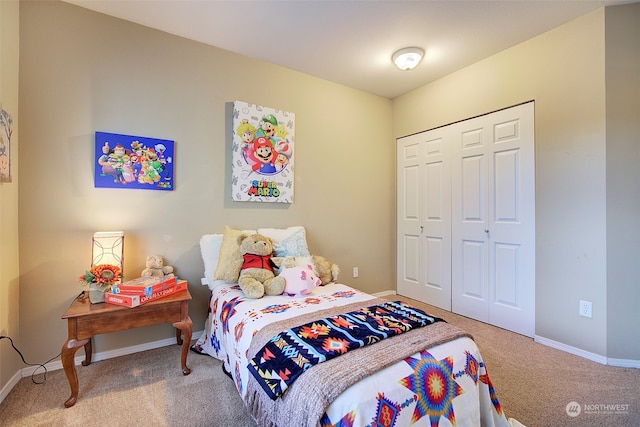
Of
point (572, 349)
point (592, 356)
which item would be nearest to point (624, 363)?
point (592, 356)

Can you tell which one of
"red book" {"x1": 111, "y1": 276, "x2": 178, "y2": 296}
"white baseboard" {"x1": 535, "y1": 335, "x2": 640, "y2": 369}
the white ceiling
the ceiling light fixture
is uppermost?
the white ceiling

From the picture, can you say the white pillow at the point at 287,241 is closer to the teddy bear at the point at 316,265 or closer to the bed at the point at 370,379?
the teddy bear at the point at 316,265

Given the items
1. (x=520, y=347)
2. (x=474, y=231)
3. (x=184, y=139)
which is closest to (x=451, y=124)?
(x=474, y=231)

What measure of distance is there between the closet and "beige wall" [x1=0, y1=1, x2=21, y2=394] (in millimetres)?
3526

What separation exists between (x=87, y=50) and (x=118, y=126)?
567mm

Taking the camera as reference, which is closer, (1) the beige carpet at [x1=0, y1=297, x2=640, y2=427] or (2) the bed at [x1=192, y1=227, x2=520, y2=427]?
(2) the bed at [x1=192, y1=227, x2=520, y2=427]

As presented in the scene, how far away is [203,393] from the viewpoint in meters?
1.67

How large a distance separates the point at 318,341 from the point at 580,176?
237 cm

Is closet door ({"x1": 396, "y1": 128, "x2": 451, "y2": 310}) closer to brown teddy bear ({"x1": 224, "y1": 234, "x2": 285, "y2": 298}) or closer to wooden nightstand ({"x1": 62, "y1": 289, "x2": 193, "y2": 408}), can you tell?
brown teddy bear ({"x1": 224, "y1": 234, "x2": 285, "y2": 298})

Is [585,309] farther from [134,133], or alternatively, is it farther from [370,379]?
[134,133]

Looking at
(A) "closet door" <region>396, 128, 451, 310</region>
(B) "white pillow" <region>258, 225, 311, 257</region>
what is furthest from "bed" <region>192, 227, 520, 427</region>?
(A) "closet door" <region>396, 128, 451, 310</region>

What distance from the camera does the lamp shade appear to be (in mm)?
1922

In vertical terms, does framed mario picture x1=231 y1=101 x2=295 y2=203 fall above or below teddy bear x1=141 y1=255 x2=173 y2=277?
above

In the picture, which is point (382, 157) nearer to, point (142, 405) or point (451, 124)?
point (451, 124)
